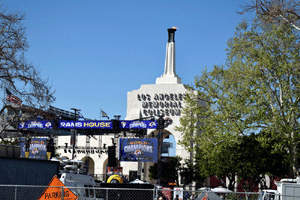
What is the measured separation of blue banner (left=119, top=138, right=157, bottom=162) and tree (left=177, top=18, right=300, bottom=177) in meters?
20.8

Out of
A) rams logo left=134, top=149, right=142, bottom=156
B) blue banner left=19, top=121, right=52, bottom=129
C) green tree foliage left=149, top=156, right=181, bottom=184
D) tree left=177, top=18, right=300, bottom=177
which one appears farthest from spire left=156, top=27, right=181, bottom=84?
tree left=177, top=18, right=300, bottom=177

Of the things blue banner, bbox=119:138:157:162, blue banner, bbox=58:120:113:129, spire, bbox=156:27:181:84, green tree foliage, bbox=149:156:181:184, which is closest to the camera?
blue banner, bbox=119:138:157:162

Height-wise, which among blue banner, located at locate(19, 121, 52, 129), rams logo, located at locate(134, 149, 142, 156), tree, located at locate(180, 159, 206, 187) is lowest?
tree, located at locate(180, 159, 206, 187)

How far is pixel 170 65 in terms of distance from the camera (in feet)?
252

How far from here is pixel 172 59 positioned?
76.4 metres

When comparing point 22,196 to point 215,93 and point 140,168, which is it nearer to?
point 215,93

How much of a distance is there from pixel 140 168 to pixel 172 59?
19633mm

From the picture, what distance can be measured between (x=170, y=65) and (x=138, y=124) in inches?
705

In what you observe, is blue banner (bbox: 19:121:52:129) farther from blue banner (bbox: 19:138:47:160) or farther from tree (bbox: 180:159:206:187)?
tree (bbox: 180:159:206:187)

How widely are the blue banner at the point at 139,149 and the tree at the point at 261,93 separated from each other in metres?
20.8

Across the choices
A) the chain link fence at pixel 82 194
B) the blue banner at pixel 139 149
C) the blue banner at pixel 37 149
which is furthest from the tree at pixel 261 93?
the blue banner at pixel 37 149

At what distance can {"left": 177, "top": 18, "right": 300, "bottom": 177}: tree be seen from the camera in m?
34.0

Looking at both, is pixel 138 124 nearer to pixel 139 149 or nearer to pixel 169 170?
pixel 139 149

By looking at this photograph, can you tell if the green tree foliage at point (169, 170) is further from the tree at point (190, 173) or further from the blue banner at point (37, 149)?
the blue banner at point (37, 149)
